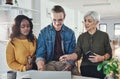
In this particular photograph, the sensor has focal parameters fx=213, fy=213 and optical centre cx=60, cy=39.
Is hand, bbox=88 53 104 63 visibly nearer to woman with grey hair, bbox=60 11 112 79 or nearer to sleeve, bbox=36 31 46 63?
woman with grey hair, bbox=60 11 112 79

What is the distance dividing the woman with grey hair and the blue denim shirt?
95 mm

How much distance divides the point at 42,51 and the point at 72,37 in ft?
1.21

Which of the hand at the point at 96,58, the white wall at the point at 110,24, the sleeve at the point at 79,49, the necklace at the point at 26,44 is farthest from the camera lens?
the white wall at the point at 110,24

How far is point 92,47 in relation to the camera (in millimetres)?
2291

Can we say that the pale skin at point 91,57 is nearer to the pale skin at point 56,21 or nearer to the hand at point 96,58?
the hand at point 96,58

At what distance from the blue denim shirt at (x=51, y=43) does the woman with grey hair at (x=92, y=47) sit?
9cm

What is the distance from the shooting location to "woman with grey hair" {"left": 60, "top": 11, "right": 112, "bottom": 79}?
2.26 metres

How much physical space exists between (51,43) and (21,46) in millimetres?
348

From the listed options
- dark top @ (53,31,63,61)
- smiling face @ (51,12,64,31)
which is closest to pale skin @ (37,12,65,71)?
smiling face @ (51,12,64,31)

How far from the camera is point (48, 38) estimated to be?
239cm

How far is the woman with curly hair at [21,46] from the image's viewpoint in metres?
2.41

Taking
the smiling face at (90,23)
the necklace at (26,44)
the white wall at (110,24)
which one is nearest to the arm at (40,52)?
the necklace at (26,44)

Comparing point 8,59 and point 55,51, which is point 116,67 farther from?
point 8,59

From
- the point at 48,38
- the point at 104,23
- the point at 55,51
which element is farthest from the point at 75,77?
the point at 104,23
